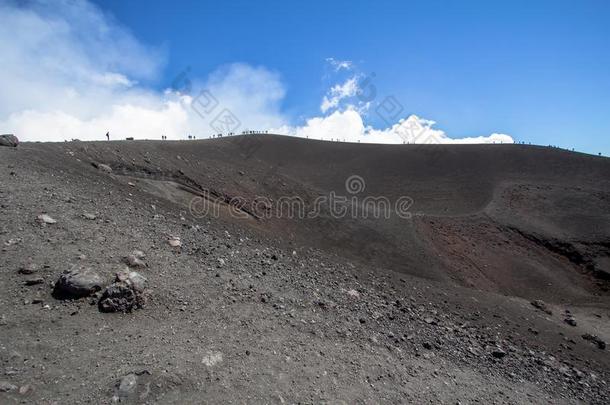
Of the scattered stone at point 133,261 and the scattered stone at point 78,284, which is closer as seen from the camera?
the scattered stone at point 78,284

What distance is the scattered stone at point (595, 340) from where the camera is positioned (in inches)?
354

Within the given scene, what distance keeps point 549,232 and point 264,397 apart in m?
19.1

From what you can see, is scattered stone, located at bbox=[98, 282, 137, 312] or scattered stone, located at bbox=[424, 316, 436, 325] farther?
scattered stone, located at bbox=[424, 316, 436, 325]

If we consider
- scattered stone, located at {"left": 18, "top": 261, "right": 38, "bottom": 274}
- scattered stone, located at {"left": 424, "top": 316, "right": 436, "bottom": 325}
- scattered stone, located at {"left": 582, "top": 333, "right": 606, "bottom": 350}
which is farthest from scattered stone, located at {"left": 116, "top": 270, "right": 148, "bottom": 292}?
scattered stone, located at {"left": 582, "top": 333, "right": 606, "bottom": 350}

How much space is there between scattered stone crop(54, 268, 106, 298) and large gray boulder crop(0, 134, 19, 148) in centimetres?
691

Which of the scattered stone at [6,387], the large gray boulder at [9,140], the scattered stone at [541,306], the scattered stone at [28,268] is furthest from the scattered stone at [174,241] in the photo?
the scattered stone at [541,306]

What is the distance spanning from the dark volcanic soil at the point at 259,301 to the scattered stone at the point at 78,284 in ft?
0.43

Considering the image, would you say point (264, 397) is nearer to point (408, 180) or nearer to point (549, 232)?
point (549, 232)

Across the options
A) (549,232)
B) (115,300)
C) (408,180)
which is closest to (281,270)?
(115,300)

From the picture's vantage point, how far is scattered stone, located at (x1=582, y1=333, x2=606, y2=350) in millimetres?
9000

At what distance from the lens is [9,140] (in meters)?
9.71

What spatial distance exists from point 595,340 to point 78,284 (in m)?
12.7

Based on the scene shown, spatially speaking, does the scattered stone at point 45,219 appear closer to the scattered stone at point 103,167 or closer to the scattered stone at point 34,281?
the scattered stone at point 34,281

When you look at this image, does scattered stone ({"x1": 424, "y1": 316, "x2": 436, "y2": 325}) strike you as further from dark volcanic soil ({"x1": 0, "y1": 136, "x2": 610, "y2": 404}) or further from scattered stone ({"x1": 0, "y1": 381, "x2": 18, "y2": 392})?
scattered stone ({"x1": 0, "y1": 381, "x2": 18, "y2": 392})
